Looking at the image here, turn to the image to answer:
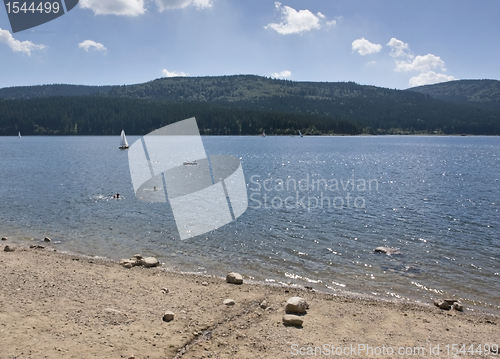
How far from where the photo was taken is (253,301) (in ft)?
40.2

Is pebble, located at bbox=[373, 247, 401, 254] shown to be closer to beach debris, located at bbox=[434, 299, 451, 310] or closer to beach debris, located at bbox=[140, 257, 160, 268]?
beach debris, located at bbox=[434, 299, 451, 310]

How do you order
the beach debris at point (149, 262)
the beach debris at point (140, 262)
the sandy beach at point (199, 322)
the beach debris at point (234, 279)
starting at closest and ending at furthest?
1. the sandy beach at point (199, 322)
2. the beach debris at point (234, 279)
3. the beach debris at point (140, 262)
4. the beach debris at point (149, 262)

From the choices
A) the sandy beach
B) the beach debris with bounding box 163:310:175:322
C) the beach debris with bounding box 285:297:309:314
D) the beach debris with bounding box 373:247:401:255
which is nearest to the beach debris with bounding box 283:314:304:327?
the sandy beach

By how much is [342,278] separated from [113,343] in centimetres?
986

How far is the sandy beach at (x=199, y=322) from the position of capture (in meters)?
8.89

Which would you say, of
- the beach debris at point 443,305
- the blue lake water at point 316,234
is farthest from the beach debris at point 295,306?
the beach debris at point 443,305

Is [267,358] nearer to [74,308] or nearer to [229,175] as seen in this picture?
[74,308]

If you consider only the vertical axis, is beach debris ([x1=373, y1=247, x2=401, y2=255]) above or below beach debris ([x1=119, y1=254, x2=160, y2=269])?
below

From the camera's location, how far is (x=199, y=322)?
10.4 metres

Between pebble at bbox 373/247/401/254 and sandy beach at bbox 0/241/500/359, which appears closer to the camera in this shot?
sandy beach at bbox 0/241/500/359

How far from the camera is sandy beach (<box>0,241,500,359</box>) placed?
889 cm

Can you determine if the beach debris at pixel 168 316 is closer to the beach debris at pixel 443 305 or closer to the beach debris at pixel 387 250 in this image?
the beach debris at pixel 443 305

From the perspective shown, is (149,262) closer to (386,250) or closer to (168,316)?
(168,316)

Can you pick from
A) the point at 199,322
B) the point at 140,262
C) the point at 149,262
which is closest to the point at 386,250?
the point at 149,262
